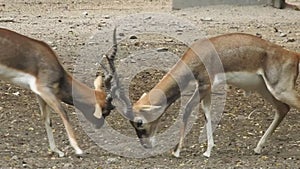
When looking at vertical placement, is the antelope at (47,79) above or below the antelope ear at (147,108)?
above

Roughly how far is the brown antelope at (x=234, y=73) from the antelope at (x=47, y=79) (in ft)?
1.18

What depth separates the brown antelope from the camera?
23.8ft

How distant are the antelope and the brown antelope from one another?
36cm

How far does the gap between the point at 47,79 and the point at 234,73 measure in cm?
165

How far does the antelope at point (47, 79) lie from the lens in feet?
23.2

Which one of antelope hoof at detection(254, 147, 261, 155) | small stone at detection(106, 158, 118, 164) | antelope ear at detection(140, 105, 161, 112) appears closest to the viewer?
small stone at detection(106, 158, 118, 164)

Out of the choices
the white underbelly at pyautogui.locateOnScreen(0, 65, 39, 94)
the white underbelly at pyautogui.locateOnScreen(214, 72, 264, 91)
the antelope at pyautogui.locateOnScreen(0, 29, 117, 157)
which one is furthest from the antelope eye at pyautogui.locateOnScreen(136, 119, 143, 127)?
the white underbelly at pyautogui.locateOnScreen(0, 65, 39, 94)

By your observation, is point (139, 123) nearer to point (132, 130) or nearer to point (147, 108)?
point (147, 108)

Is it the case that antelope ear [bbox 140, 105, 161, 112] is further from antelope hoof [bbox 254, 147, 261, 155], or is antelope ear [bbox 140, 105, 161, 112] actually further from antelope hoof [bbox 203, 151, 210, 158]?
antelope hoof [bbox 254, 147, 261, 155]

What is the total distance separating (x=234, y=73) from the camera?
7344 millimetres

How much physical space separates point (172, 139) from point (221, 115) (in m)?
0.99

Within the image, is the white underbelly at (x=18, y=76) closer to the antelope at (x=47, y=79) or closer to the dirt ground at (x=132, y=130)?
the antelope at (x=47, y=79)

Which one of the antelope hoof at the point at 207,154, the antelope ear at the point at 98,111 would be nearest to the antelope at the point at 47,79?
the antelope ear at the point at 98,111

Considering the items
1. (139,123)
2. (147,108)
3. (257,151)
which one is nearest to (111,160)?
(139,123)
